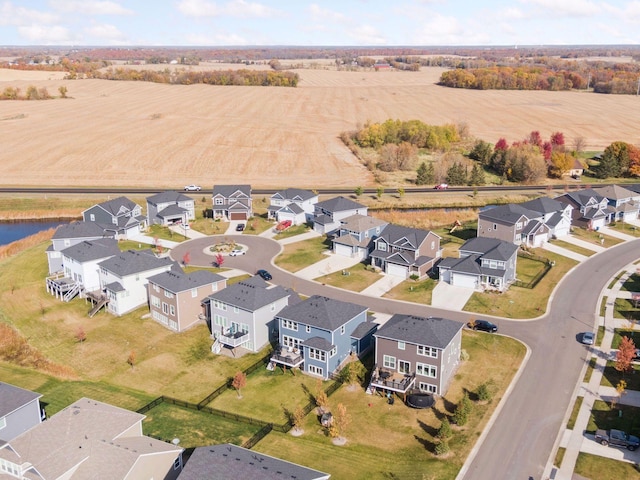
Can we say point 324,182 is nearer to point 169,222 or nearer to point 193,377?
point 169,222

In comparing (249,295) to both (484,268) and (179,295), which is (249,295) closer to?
(179,295)

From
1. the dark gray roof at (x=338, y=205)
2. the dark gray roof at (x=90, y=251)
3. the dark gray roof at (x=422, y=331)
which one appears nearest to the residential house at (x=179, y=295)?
the dark gray roof at (x=90, y=251)

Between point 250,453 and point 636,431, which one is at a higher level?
point 250,453

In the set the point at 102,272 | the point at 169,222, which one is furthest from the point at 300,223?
the point at 102,272

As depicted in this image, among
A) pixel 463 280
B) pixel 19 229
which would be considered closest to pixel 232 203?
pixel 19 229

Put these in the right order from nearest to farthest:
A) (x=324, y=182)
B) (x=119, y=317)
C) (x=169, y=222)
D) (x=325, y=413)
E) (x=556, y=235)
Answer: (x=325, y=413) < (x=119, y=317) < (x=556, y=235) < (x=169, y=222) < (x=324, y=182)

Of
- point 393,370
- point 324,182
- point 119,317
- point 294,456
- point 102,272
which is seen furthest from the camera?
point 324,182

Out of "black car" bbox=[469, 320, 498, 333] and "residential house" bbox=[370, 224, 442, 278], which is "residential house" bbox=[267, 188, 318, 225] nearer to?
"residential house" bbox=[370, 224, 442, 278]

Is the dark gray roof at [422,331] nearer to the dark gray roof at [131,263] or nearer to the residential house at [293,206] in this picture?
the dark gray roof at [131,263]
